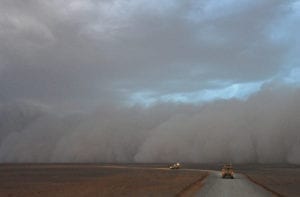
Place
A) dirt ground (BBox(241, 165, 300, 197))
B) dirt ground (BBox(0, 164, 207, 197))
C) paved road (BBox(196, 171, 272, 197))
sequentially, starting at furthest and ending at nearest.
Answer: dirt ground (BBox(241, 165, 300, 197))
dirt ground (BBox(0, 164, 207, 197))
paved road (BBox(196, 171, 272, 197))

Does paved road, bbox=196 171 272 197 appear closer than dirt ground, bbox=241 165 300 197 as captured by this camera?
Yes

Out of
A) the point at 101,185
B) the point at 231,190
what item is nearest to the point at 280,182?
the point at 231,190

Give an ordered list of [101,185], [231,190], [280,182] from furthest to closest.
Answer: [280,182] < [101,185] < [231,190]

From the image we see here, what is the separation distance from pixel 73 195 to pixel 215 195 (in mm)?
12189

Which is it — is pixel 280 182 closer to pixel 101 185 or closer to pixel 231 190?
pixel 231 190

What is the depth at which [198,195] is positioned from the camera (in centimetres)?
3881

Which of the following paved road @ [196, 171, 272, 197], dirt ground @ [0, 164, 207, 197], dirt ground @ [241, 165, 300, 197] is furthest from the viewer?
dirt ground @ [241, 165, 300, 197]

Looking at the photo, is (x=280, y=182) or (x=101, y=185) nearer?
(x=101, y=185)

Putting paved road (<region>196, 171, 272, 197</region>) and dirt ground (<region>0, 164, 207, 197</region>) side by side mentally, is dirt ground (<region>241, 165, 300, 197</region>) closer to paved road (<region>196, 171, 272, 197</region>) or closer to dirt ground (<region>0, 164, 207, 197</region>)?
paved road (<region>196, 171, 272, 197</region>)

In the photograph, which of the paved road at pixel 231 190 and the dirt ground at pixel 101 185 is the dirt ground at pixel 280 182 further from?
the dirt ground at pixel 101 185

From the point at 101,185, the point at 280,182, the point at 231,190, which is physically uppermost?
the point at 280,182

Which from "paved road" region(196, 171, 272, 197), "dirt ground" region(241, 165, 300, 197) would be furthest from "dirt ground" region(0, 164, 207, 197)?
"dirt ground" region(241, 165, 300, 197)

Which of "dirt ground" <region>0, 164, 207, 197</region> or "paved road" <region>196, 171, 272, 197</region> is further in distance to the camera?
"dirt ground" <region>0, 164, 207, 197</region>

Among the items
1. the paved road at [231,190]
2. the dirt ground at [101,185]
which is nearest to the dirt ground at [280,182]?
the paved road at [231,190]
